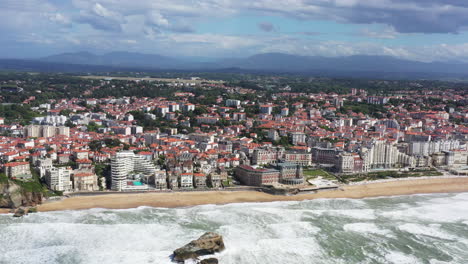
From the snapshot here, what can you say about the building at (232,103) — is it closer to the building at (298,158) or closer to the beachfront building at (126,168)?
the building at (298,158)

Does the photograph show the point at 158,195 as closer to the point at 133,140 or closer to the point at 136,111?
the point at 133,140

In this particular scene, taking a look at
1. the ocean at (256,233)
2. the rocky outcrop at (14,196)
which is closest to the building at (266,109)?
the ocean at (256,233)

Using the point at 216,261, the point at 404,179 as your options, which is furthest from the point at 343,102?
the point at 216,261

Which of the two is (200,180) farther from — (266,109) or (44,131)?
(266,109)

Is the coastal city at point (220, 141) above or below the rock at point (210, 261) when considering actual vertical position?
above

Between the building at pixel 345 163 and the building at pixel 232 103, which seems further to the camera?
the building at pixel 232 103

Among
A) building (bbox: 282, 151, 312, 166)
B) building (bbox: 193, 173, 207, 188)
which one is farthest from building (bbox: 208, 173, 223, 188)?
building (bbox: 282, 151, 312, 166)
